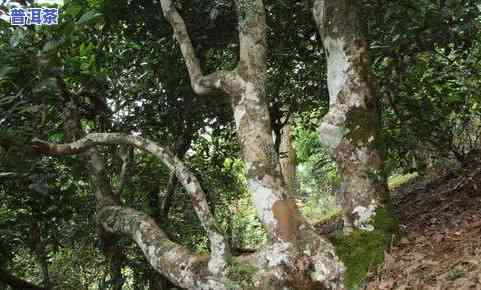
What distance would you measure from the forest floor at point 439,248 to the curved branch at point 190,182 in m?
0.99

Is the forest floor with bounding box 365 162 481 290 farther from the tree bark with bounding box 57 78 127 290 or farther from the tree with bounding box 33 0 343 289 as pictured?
the tree bark with bounding box 57 78 127 290

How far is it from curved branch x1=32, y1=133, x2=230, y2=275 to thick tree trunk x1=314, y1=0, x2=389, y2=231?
99 centimetres

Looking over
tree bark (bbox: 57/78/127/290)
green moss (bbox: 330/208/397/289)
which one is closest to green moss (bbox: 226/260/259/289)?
green moss (bbox: 330/208/397/289)

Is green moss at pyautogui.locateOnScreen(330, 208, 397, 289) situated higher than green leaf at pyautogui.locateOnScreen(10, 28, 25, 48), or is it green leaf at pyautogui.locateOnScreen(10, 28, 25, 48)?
green leaf at pyautogui.locateOnScreen(10, 28, 25, 48)

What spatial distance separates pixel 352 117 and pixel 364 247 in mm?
965

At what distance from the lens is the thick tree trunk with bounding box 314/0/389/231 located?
388 centimetres

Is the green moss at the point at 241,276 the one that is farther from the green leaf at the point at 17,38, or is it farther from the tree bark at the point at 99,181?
the green leaf at the point at 17,38

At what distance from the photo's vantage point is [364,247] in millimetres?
3707

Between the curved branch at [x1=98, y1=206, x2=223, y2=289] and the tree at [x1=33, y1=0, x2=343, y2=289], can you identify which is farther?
the curved branch at [x1=98, y1=206, x2=223, y2=289]

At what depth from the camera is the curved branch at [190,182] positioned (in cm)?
358

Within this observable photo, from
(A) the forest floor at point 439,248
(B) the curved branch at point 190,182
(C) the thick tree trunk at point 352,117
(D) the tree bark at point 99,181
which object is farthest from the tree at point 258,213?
(D) the tree bark at point 99,181
